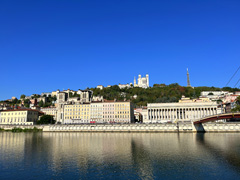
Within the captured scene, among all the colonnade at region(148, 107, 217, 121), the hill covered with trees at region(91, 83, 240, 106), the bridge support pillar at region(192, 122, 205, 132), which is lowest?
the bridge support pillar at region(192, 122, 205, 132)

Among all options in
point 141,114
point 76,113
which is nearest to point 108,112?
point 76,113

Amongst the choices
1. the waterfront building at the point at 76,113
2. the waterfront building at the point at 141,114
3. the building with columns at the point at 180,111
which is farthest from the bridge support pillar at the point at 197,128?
the waterfront building at the point at 141,114

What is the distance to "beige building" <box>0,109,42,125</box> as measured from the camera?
9299 cm

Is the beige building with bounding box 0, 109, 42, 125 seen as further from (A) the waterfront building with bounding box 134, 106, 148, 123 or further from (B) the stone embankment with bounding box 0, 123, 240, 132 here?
(A) the waterfront building with bounding box 134, 106, 148, 123

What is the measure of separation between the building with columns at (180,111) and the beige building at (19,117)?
56264mm

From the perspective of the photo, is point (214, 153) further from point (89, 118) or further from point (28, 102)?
point (28, 102)

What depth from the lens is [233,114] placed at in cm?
3662

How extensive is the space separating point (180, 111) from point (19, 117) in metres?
76.1

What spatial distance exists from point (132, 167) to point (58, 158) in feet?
34.1

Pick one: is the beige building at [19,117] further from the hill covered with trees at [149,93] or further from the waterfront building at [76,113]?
the hill covered with trees at [149,93]

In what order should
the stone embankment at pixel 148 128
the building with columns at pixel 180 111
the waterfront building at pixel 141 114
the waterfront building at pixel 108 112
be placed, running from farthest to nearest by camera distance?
the waterfront building at pixel 141 114 → the building with columns at pixel 180 111 → the waterfront building at pixel 108 112 → the stone embankment at pixel 148 128

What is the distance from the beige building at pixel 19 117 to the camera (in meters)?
93.0

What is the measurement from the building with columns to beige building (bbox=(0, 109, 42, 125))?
185ft

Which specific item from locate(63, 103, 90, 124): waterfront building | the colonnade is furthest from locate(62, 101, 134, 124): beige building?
the colonnade
